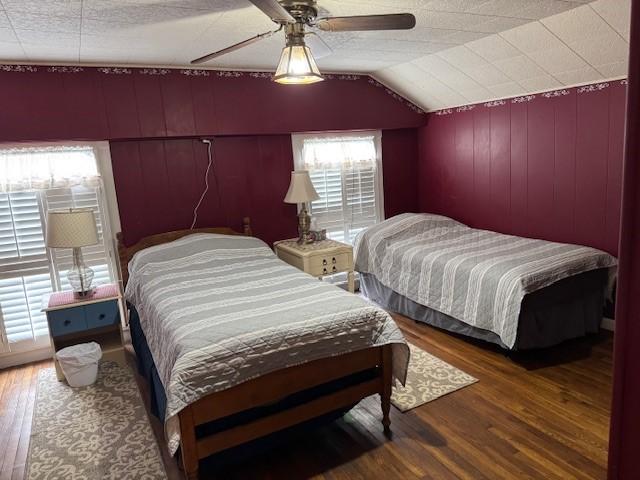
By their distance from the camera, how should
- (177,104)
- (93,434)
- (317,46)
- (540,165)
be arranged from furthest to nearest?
1. (540,165)
2. (177,104)
3. (93,434)
4. (317,46)

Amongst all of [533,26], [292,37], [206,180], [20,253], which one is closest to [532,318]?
[533,26]

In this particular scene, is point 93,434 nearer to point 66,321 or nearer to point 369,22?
point 66,321

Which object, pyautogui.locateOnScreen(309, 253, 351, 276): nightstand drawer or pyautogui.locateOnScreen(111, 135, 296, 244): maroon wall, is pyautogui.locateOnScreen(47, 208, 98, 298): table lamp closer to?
pyautogui.locateOnScreen(111, 135, 296, 244): maroon wall

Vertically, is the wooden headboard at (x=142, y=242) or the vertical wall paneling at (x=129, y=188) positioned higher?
the vertical wall paneling at (x=129, y=188)

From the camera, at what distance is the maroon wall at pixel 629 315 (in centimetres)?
61

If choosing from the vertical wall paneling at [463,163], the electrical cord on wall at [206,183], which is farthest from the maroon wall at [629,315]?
the vertical wall paneling at [463,163]

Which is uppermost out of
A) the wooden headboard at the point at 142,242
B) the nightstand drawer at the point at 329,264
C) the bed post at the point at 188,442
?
the wooden headboard at the point at 142,242

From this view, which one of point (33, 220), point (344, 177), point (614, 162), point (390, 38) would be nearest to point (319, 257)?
point (344, 177)

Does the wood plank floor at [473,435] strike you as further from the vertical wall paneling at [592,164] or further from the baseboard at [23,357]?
the vertical wall paneling at [592,164]

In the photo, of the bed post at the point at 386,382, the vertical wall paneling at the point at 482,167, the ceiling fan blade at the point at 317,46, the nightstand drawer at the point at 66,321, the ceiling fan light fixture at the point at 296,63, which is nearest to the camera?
the ceiling fan light fixture at the point at 296,63

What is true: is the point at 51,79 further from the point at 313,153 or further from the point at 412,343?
the point at 412,343

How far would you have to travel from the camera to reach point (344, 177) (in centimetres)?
449

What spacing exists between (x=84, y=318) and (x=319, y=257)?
1.81 meters

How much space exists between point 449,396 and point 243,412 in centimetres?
132
